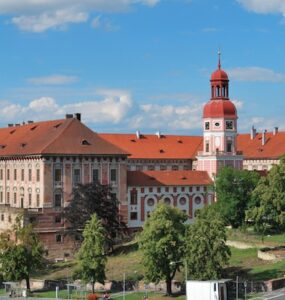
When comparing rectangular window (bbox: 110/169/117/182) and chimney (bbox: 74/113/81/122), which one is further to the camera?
chimney (bbox: 74/113/81/122)

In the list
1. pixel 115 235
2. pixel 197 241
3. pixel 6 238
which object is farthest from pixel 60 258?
Result: pixel 197 241

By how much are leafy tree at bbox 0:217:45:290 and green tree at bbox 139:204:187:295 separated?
14.1 metres

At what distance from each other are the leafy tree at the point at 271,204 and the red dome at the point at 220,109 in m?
35.9

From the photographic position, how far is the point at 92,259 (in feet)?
243

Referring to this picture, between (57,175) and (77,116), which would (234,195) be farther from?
(77,116)

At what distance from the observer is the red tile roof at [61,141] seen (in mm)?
104250

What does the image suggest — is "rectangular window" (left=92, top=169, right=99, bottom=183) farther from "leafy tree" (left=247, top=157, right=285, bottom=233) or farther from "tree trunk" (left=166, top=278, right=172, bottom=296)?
"tree trunk" (left=166, top=278, right=172, bottom=296)

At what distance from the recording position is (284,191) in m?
84.3

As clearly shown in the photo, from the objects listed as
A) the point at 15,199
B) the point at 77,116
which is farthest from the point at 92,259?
the point at 15,199

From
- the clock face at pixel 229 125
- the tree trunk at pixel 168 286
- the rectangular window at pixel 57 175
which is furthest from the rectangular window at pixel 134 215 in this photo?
the tree trunk at pixel 168 286

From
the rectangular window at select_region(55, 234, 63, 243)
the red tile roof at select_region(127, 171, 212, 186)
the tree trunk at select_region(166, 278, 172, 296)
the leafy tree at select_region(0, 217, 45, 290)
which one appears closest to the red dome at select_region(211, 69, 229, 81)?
the red tile roof at select_region(127, 171, 212, 186)

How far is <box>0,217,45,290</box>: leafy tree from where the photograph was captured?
7931 cm

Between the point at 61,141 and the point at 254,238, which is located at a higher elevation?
the point at 61,141

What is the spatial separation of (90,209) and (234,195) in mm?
16939
